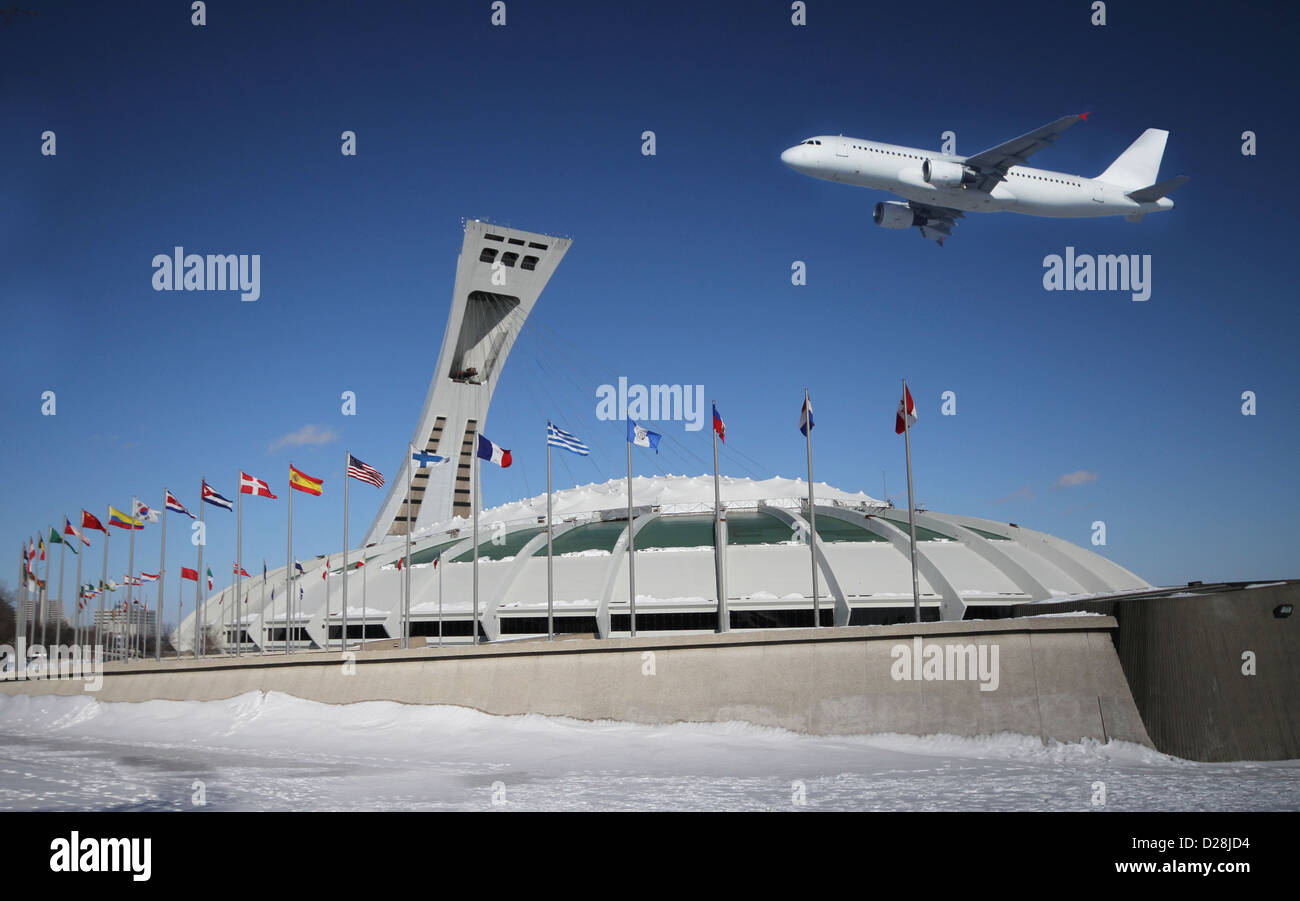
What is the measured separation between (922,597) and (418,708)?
15373 millimetres

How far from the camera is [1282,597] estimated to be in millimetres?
19578

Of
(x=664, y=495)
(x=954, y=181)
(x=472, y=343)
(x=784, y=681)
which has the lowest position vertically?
(x=784, y=681)

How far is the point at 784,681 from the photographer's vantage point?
74.3 ft

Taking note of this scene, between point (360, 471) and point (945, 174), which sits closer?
point (360, 471)

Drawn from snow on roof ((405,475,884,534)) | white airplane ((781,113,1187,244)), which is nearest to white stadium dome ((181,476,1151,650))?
snow on roof ((405,475,884,534))

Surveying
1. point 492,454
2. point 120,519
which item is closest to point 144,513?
point 120,519

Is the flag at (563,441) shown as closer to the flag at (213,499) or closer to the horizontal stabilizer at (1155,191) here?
the flag at (213,499)

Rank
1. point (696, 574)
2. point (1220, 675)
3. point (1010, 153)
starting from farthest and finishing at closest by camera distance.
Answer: point (1010, 153) < point (696, 574) < point (1220, 675)

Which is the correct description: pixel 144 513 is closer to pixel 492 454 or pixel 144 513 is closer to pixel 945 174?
pixel 492 454

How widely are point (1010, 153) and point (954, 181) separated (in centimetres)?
229

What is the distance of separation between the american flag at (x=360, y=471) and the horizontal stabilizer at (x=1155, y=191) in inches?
1341
